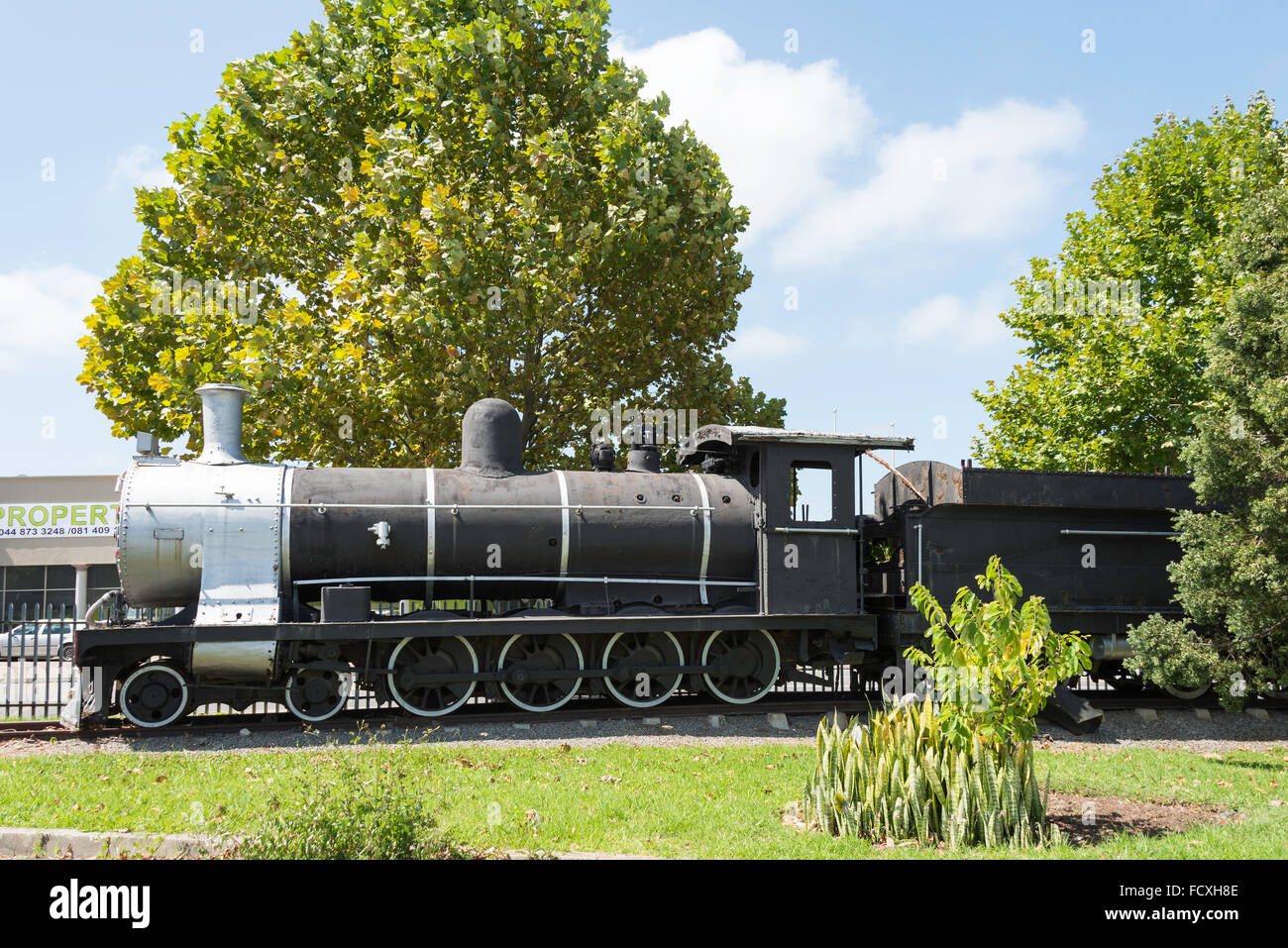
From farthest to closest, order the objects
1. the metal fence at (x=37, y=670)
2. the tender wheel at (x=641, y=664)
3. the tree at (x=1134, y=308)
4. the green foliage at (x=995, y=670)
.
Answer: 1. the tree at (x=1134, y=308)
2. the tender wheel at (x=641, y=664)
3. the metal fence at (x=37, y=670)
4. the green foliage at (x=995, y=670)

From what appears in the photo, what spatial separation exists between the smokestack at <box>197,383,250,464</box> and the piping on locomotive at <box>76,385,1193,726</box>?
0.10 feet

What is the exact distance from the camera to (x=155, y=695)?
10.7m

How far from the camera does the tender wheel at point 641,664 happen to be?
38.9 feet

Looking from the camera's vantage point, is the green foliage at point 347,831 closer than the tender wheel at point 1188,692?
Yes

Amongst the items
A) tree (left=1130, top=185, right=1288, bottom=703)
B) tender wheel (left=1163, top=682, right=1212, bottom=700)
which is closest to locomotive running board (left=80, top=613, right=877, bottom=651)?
tree (left=1130, top=185, right=1288, bottom=703)

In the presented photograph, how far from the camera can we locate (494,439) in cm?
1222

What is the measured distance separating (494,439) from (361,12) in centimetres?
1076

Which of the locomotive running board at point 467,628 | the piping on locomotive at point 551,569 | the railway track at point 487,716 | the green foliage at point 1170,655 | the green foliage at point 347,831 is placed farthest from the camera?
the green foliage at point 1170,655

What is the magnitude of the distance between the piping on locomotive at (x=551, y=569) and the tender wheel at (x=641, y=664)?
3 cm

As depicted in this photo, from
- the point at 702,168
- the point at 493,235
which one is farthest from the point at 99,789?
the point at 702,168

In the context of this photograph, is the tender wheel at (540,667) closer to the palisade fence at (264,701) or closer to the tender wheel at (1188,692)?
the palisade fence at (264,701)

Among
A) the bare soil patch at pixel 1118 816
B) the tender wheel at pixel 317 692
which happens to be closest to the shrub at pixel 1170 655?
the bare soil patch at pixel 1118 816

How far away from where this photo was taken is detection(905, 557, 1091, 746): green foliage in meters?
6.46

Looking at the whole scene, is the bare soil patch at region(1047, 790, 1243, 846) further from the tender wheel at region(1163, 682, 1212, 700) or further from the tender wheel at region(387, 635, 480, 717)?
the tender wheel at region(387, 635, 480, 717)
